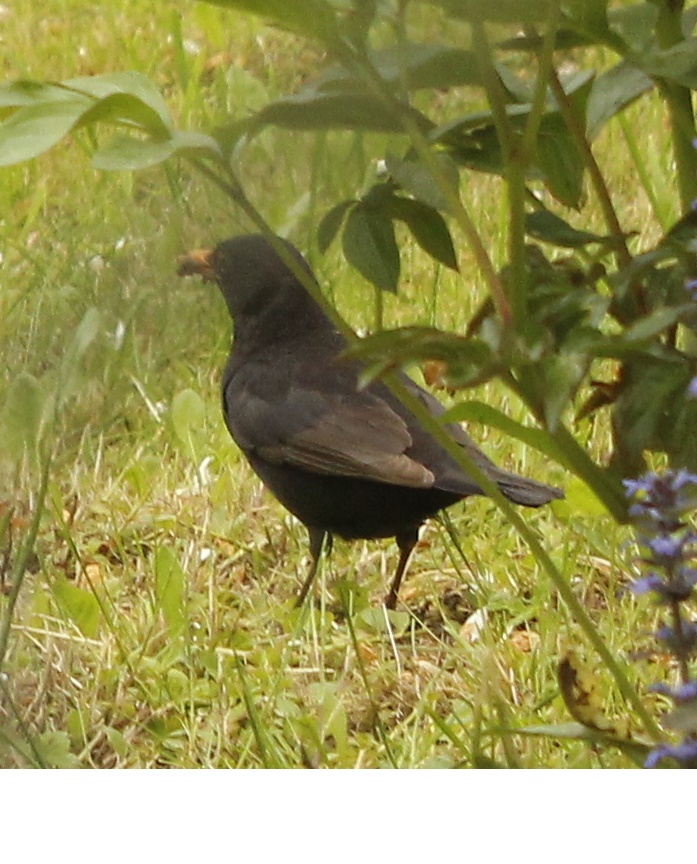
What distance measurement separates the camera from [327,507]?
105cm

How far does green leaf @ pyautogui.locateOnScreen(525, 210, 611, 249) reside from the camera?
36.8 inches

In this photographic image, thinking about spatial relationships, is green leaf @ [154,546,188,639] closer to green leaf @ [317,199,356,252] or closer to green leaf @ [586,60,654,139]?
green leaf @ [317,199,356,252]

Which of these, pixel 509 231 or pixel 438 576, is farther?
pixel 438 576

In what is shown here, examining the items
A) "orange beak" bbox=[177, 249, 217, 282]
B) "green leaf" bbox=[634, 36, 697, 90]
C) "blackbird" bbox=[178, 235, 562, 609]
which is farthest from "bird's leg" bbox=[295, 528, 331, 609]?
"green leaf" bbox=[634, 36, 697, 90]

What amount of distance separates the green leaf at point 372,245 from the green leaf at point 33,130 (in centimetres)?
22

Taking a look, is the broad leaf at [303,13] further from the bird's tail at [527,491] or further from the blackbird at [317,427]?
the bird's tail at [527,491]

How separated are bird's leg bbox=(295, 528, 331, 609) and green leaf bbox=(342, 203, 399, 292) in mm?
208

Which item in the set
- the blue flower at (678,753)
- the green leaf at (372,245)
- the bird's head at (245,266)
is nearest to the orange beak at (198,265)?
the bird's head at (245,266)

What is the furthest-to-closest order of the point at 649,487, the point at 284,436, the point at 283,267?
the point at 284,436 < the point at 283,267 < the point at 649,487

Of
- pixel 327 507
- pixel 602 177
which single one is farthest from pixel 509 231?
pixel 327 507

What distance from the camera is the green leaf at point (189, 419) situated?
3.40ft

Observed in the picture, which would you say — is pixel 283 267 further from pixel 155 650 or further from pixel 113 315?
pixel 155 650

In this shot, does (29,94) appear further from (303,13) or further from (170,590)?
(170,590)

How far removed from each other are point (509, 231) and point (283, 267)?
178 mm
